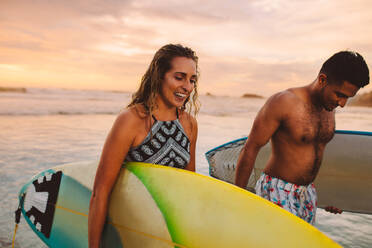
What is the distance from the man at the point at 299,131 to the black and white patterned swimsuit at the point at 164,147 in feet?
1.69

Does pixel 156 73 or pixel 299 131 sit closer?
pixel 156 73

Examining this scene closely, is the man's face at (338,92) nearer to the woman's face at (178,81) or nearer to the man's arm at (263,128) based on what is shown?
the man's arm at (263,128)

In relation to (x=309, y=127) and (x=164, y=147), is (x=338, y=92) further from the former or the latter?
(x=164, y=147)

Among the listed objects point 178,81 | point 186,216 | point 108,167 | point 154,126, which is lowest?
point 186,216

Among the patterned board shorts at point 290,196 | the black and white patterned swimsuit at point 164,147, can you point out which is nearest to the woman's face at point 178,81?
the black and white patterned swimsuit at point 164,147

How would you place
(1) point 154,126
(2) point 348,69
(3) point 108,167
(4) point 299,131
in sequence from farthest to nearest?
(4) point 299,131 < (2) point 348,69 < (1) point 154,126 < (3) point 108,167

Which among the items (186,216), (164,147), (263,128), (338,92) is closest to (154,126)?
(164,147)

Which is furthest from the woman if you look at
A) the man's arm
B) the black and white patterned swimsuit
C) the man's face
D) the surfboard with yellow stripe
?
the man's face

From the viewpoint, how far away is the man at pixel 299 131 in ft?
6.58

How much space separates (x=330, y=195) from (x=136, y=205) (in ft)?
10.3

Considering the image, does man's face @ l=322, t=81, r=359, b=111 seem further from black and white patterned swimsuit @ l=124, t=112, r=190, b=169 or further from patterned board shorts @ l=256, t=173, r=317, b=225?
black and white patterned swimsuit @ l=124, t=112, r=190, b=169

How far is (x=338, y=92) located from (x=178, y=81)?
3.72ft

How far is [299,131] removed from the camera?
2.07 metres

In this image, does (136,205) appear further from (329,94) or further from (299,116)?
(329,94)
